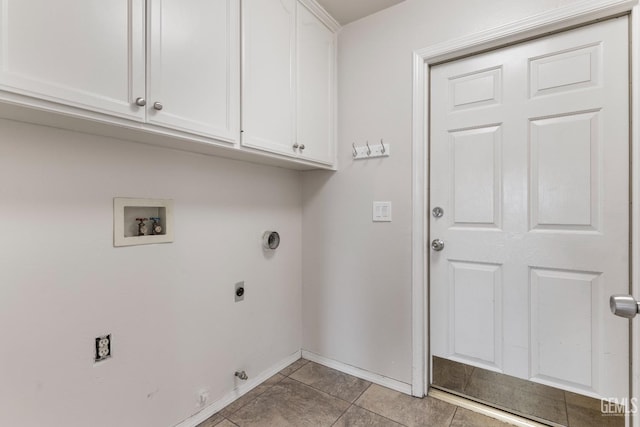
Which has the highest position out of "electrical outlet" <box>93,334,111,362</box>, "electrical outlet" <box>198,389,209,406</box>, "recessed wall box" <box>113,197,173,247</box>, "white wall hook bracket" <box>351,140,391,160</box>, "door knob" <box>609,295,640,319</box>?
"white wall hook bracket" <box>351,140,391,160</box>

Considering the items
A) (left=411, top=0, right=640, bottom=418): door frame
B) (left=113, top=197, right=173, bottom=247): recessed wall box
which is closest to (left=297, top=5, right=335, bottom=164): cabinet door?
(left=411, top=0, right=640, bottom=418): door frame

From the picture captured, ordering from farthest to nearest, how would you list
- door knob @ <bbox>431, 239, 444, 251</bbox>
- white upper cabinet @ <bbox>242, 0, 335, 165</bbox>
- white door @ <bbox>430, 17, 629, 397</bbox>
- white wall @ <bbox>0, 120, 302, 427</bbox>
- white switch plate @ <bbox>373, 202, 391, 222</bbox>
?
white switch plate @ <bbox>373, 202, 391, 222</bbox> < door knob @ <bbox>431, 239, 444, 251</bbox> < white upper cabinet @ <bbox>242, 0, 335, 165</bbox> < white door @ <bbox>430, 17, 629, 397</bbox> < white wall @ <bbox>0, 120, 302, 427</bbox>

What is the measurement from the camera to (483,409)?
159 centimetres

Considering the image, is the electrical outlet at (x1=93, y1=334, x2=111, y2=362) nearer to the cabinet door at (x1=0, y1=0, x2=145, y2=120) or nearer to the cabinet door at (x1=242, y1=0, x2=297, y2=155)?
the cabinet door at (x1=0, y1=0, x2=145, y2=120)

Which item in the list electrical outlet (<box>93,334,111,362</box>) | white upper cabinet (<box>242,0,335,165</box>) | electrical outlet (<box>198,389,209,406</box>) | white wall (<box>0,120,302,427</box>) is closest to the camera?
white wall (<box>0,120,302,427</box>)

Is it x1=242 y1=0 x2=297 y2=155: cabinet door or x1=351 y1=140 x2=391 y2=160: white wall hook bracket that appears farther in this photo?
x1=351 y1=140 x2=391 y2=160: white wall hook bracket

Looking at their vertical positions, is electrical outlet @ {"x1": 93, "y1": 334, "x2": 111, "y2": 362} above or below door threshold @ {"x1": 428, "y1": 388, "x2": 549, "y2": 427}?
above

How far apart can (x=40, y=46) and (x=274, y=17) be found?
1053 mm

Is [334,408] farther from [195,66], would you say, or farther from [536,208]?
[195,66]

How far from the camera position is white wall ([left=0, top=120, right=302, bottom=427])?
102 centimetres

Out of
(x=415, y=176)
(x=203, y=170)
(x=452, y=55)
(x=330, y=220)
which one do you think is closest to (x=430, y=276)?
(x=415, y=176)

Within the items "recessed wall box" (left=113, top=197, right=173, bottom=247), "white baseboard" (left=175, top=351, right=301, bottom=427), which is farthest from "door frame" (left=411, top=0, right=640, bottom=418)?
"recessed wall box" (left=113, top=197, right=173, bottom=247)

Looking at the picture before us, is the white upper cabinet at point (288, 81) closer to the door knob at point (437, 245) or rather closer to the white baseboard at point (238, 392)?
the door knob at point (437, 245)

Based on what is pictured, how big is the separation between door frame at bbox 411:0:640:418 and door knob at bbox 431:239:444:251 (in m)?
0.04
